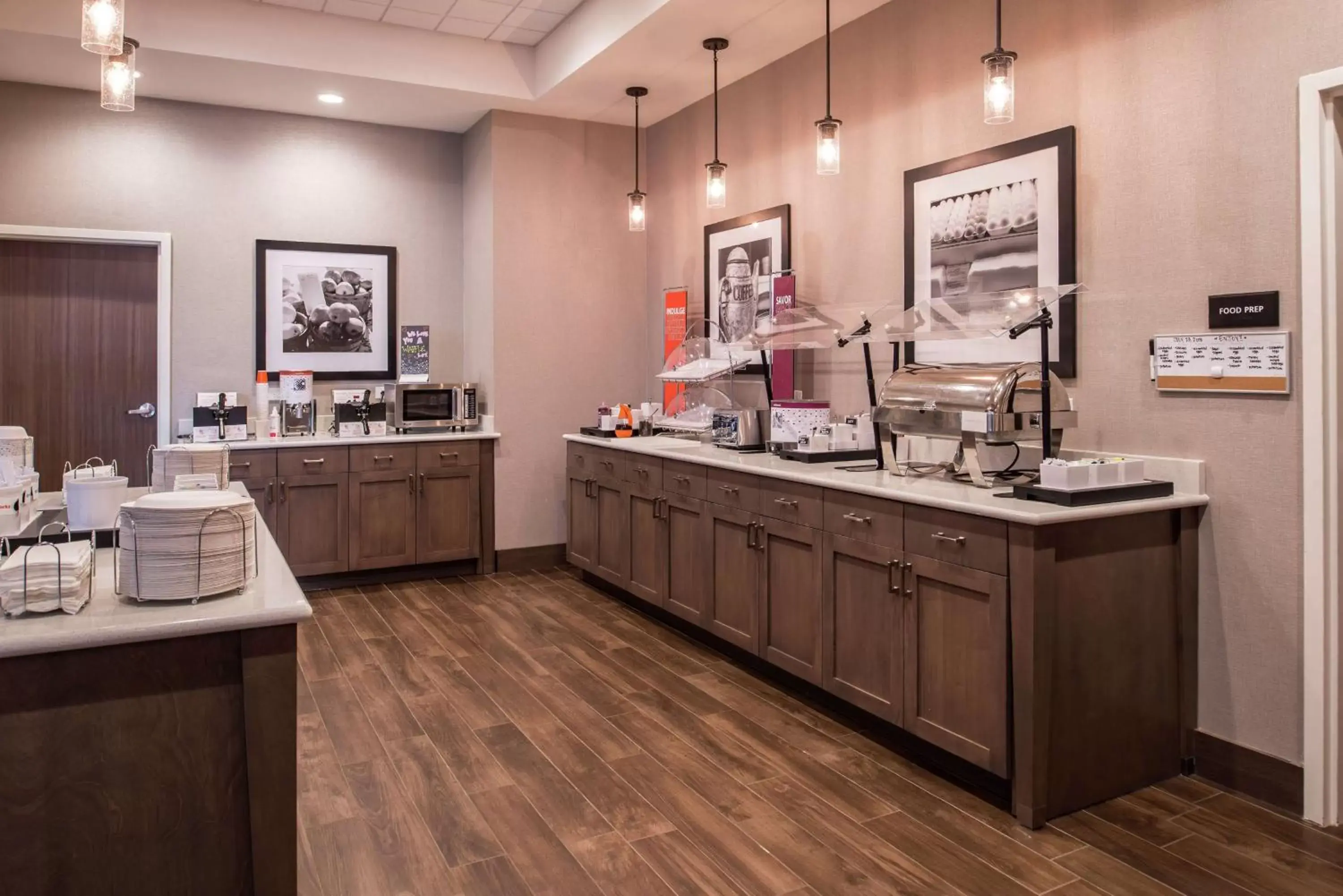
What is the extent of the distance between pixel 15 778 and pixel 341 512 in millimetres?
3992

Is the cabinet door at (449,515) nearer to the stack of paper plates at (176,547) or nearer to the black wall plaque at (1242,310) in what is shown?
the stack of paper plates at (176,547)

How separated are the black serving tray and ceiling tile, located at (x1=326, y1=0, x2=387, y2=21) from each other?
165 inches

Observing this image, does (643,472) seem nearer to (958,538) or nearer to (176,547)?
(958,538)

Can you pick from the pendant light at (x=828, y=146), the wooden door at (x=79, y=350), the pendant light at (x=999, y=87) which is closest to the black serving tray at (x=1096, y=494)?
the pendant light at (x=999, y=87)

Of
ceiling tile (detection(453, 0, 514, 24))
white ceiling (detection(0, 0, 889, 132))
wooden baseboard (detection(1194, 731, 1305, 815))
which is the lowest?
wooden baseboard (detection(1194, 731, 1305, 815))

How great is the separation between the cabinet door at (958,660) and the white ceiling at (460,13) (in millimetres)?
3693

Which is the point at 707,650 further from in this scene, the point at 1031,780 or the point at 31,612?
the point at 31,612

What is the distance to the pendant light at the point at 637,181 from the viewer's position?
5164 millimetres

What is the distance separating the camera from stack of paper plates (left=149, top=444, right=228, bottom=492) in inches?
116

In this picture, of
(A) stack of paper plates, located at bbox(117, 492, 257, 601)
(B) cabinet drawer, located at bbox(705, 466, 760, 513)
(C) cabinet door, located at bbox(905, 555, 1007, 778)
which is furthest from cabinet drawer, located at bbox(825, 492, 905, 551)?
(A) stack of paper plates, located at bbox(117, 492, 257, 601)

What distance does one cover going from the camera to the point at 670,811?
2.77m

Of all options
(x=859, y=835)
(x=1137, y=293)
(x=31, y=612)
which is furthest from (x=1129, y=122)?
(x=31, y=612)

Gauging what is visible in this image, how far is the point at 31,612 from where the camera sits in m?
1.75

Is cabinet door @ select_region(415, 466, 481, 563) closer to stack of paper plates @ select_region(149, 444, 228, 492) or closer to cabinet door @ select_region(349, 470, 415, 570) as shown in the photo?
cabinet door @ select_region(349, 470, 415, 570)
